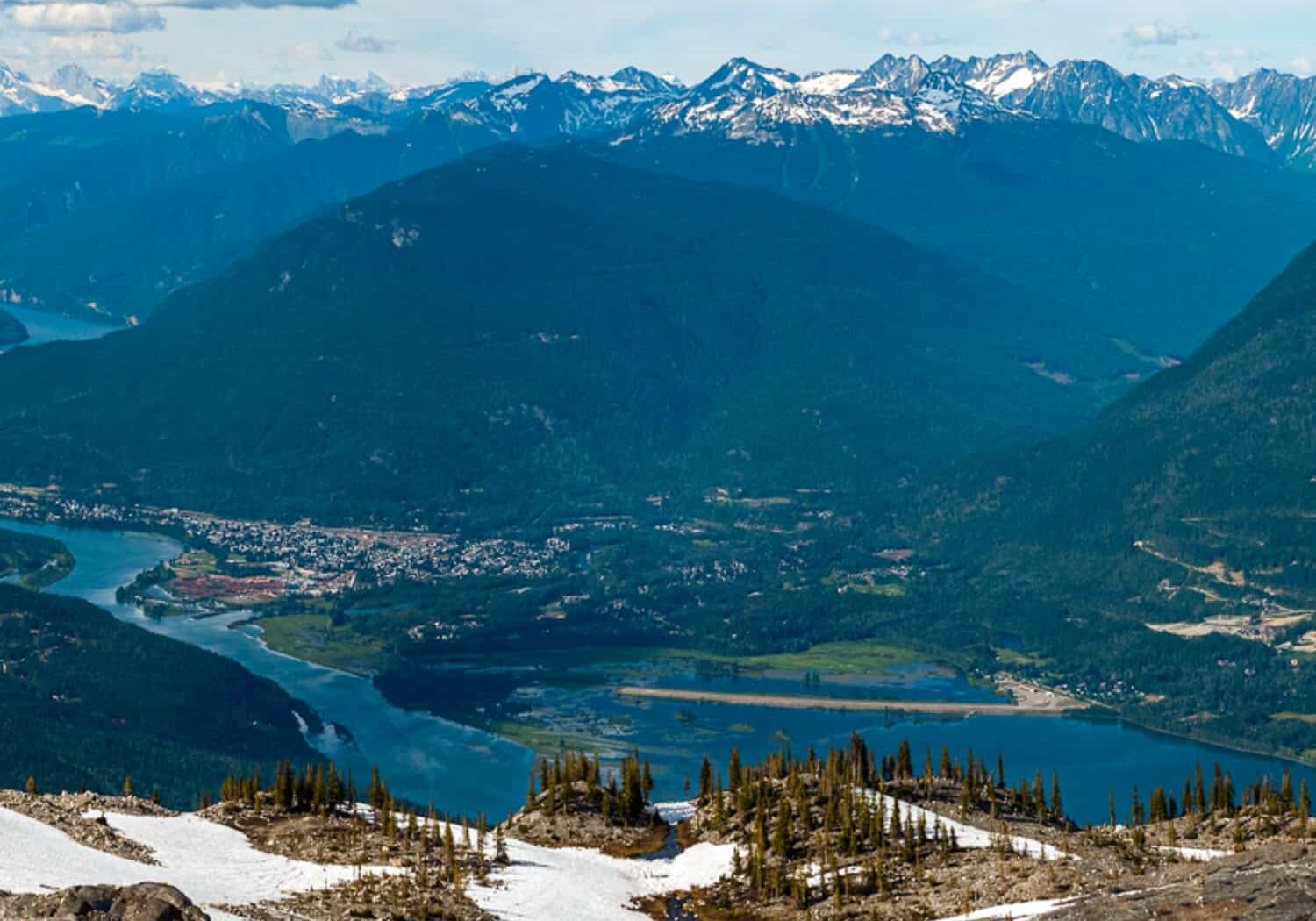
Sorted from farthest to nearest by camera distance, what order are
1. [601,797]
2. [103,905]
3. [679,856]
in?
[601,797] → [679,856] → [103,905]

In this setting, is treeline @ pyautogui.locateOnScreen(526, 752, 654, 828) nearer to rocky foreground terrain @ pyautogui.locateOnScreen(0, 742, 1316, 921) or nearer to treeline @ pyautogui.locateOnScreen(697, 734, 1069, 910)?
rocky foreground terrain @ pyautogui.locateOnScreen(0, 742, 1316, 921)

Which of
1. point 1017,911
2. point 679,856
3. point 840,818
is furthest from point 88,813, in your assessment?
point 1017,911

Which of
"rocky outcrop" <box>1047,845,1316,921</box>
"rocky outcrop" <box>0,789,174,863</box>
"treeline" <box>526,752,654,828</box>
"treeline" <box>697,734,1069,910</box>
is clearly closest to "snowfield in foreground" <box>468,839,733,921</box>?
"treeline" <box>697,734,1069,910</box>

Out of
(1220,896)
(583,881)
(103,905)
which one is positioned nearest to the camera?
(103,905)

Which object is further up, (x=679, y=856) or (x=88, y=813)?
(x=88, y=813)

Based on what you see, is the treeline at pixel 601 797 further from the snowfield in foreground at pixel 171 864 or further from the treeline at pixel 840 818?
the snowfield in foreground at pixel 171 864

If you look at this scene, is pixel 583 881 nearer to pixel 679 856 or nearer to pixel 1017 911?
pixel 679 856

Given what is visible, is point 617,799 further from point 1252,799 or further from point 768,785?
point 1252,799
